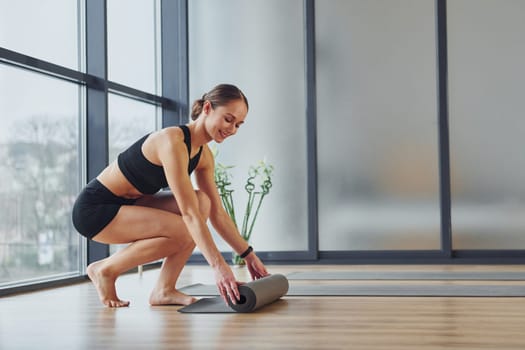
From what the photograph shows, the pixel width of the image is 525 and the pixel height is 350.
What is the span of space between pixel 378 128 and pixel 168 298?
119 inches

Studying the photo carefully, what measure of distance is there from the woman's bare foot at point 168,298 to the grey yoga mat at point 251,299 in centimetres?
6

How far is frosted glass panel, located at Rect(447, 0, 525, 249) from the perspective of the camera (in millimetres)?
5453

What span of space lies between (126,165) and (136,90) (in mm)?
2414

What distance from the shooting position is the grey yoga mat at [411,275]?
419 centimetres

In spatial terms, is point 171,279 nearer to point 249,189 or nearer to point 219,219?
point 219,219

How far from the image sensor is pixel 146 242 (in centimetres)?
302

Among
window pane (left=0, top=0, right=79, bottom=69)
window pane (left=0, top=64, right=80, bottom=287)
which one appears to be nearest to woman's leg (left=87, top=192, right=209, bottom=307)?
window pane (left=0, top=64, right=80, bottom=287)

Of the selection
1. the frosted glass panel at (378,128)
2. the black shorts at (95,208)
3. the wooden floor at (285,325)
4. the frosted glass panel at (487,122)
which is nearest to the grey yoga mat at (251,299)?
the wooden floor at (285,325)

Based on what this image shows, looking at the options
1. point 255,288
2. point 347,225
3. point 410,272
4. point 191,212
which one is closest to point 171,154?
point 191,212

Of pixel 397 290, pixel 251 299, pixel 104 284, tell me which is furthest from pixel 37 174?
pixel 397 290

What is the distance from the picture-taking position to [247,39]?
19.3ft

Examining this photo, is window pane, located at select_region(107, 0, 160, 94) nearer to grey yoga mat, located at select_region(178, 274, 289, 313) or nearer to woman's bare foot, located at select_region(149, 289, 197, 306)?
woman's bare foot, located at select_region(149, 289, 197, 306)

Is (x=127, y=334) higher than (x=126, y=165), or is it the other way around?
(x=126, y=165)

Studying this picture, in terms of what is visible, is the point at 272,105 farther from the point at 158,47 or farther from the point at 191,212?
the point at 191,212
